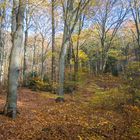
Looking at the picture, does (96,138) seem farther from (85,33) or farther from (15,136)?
(85,33)

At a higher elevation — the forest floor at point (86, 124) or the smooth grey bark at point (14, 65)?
the smooth grey bark at point (14, 65)

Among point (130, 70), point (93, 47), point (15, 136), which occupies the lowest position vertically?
point (15, 136)

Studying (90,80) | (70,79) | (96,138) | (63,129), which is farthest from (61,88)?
(96,138)

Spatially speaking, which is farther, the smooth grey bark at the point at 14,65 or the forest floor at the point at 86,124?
the smooth grey bark at the point at 14,65

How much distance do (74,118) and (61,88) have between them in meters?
7.94

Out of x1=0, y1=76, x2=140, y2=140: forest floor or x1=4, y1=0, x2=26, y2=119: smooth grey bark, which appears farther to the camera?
x1=4, y1=0, x2=26, y2=119: smooth grey bark

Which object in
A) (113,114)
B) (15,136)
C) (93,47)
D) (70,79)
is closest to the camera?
Result: (15,136)

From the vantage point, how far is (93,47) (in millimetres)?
56594

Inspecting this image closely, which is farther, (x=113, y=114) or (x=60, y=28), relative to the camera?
(x=60, y=28)

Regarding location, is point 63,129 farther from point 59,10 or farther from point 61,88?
point 59,10

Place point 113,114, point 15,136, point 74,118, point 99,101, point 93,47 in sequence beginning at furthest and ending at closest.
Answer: point 93,47 < point 99,101 < point 113,114 < point 74,118 < point 15,136

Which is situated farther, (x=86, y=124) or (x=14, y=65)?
(x=14, y=65)

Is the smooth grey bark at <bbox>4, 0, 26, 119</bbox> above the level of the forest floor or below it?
above

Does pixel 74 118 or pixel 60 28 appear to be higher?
pixel 60 28
